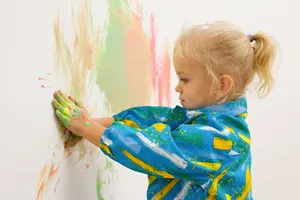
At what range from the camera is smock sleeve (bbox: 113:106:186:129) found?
828 millimetres

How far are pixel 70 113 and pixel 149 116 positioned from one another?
8.3 inches

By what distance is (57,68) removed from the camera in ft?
2.11

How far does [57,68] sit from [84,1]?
17cm

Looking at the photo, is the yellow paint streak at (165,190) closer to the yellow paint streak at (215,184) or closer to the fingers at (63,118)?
the yellow paint streak at (215,184)

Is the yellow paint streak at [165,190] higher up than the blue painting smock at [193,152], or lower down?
lower down

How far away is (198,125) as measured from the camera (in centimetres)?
70

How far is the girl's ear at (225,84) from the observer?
772mm

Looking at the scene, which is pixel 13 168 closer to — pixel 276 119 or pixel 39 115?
pixel 39 115

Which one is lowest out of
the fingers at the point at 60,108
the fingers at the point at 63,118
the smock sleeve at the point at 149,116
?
the smock sleeve at the point at 149,116

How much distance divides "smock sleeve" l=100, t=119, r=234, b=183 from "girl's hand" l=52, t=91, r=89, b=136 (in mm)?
58

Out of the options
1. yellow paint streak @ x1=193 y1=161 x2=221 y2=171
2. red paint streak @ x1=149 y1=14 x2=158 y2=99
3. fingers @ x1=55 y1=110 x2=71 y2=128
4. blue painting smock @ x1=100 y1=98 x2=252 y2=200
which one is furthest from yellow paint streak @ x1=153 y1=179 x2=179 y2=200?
red paint streak @ x1=149 y1=14 x2=158 y2=99

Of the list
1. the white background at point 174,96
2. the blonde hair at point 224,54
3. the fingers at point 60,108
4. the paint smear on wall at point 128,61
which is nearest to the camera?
the white background at point 174,96

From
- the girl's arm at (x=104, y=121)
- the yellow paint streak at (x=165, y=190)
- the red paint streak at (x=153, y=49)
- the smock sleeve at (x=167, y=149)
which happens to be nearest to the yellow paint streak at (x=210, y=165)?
the smock sleeve at (x=167, y=149)

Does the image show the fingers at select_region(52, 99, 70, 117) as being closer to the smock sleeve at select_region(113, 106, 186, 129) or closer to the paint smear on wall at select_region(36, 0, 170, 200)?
the paint smear on wall at select_region(36, 0, 170, 200)
